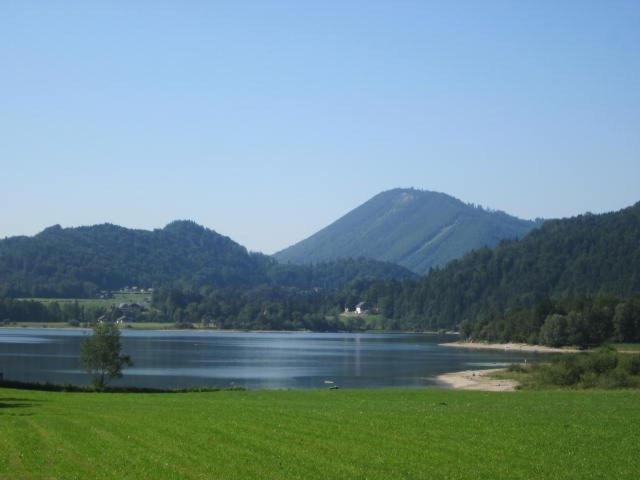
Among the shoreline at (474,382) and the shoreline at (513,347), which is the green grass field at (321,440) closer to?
the shoreline at (474,382)

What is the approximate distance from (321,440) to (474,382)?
48.6 m

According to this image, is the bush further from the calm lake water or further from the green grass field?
the green grass field

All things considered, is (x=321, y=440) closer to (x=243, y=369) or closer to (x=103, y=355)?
(x=103, y=355)

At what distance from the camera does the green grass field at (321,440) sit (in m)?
21.1

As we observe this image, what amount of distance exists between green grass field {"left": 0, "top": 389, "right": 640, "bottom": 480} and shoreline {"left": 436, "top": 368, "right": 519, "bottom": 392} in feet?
84.6

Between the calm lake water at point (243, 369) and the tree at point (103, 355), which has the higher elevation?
the tree at point (103, 355)

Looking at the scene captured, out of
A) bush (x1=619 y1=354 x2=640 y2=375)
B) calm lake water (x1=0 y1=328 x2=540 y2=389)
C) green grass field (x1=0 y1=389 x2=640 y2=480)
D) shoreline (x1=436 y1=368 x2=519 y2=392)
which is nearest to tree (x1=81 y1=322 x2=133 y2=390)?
calm lake water (x1=0 y1=328 x2=540 y2=389)

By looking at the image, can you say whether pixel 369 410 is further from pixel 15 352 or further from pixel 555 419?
pixel 15 352

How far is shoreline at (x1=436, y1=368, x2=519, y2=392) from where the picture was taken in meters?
64.6

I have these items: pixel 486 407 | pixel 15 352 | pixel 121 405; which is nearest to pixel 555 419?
pixel 486 407

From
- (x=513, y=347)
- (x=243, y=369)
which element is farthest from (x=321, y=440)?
(x=513, y=347)

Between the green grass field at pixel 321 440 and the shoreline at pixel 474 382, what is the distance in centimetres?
2579

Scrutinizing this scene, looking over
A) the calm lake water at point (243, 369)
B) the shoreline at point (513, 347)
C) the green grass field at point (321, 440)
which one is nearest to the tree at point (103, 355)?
the calm lake water at point (243, 369)

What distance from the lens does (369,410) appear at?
115 ft
